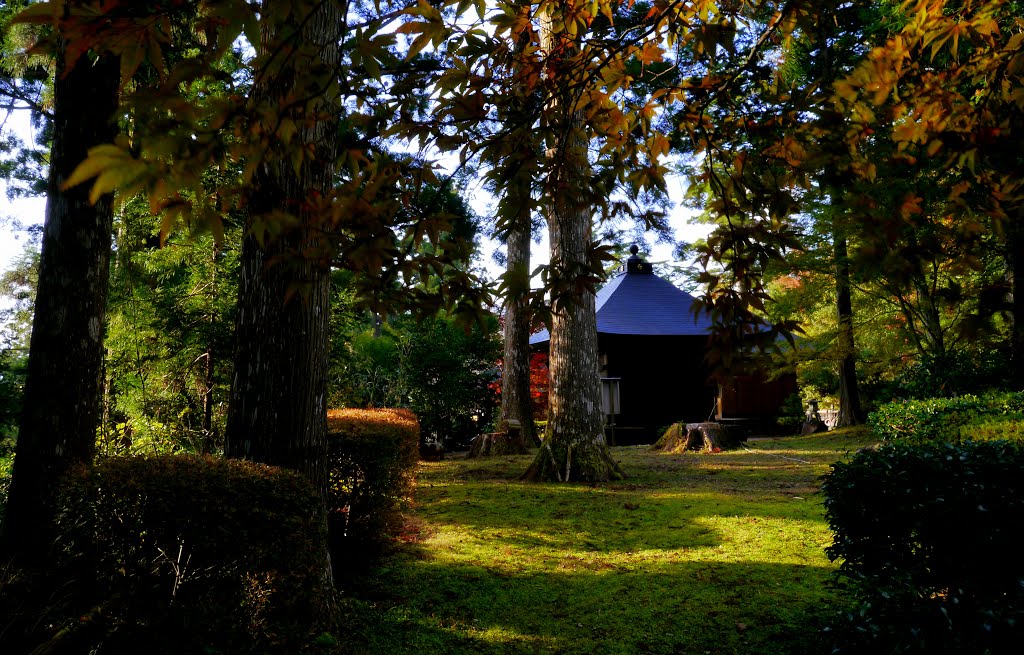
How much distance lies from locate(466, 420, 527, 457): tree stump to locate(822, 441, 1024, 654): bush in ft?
31.4

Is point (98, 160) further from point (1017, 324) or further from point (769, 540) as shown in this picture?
point (1017, 324)

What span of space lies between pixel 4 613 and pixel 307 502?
4.15 ft

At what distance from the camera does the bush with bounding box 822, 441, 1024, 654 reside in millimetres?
3066

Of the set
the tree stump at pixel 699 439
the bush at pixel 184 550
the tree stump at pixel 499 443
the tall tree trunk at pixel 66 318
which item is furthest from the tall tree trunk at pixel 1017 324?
the tall tree trunk at pixel 66 318

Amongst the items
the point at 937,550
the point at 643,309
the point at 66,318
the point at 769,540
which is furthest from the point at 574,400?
the point at 643,309

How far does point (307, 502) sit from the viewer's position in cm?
320

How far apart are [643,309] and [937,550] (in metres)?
18.1

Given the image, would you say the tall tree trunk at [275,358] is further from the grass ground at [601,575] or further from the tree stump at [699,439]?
the tree stump at [699,439]

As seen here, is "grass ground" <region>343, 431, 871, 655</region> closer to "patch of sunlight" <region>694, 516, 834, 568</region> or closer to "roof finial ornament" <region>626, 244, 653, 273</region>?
"patch of sunlight" <region>694, 516, 834, 568</region>

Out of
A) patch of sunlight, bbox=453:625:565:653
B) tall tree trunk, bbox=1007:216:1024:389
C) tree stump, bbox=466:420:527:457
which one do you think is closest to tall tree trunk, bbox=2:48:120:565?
patch of sunlight, bbox=453:625:565:653

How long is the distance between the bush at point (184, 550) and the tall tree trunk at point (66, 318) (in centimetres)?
125

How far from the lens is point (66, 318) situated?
161 inches

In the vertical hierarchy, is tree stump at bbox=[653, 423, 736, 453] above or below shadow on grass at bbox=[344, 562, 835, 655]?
above

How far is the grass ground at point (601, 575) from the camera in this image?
13.0 feet
